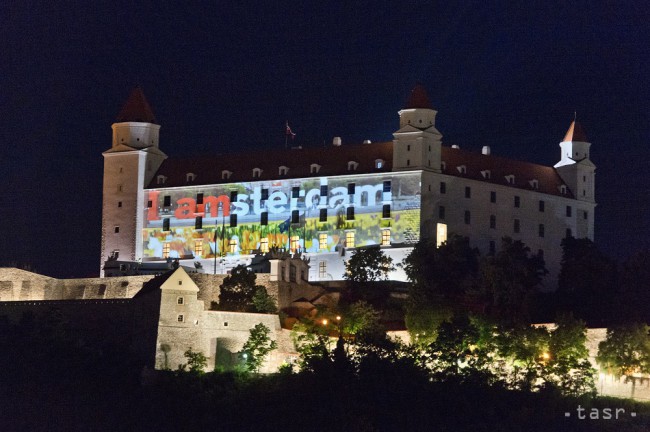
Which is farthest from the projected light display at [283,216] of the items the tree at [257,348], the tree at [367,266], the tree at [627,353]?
the tree at [627,353]

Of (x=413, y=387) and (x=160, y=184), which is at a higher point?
(x=160, y=184)

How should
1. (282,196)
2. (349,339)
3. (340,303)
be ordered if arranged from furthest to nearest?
(282,196) → (340,303) → (349,339)

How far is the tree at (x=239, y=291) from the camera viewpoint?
89625 mm

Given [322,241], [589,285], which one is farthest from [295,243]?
[589,285]

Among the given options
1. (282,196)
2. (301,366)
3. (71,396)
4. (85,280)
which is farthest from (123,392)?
(282,196)

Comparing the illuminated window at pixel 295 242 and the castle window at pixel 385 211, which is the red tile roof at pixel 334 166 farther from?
the illuminated window at pixel 295 242

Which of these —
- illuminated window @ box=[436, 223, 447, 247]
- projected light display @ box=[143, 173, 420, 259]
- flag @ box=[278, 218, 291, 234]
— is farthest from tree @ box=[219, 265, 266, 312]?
illuminated window @ box=[436, 223, 447, 247]

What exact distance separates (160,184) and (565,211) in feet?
75.5

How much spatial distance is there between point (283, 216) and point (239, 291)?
13.9 meters

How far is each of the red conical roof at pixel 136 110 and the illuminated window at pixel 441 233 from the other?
18781 millimetres

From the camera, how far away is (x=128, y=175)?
353ft

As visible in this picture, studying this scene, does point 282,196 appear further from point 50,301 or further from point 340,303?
point 50,301

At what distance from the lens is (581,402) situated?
258 feet

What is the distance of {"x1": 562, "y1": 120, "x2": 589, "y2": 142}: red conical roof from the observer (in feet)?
366
